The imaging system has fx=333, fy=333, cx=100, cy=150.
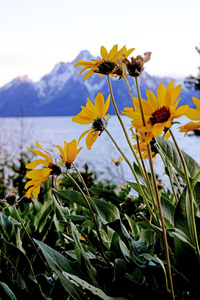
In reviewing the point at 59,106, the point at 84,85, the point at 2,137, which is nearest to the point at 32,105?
the point at 59,106

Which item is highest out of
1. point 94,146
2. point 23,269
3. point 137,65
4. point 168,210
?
point 137,65

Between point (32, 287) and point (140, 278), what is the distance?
0.76 ft

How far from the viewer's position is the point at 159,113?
0.46m

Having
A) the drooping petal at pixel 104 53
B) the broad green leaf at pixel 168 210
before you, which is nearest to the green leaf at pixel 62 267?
the broad green leaf at pixel 168 210

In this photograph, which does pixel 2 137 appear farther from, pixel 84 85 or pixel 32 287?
pixel 84 85

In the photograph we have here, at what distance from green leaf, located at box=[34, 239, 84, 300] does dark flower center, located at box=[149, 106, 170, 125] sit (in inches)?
10.3

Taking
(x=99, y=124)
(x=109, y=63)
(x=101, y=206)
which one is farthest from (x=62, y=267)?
(x=109, y=63)

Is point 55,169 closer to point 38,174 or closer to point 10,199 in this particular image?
point 38,174

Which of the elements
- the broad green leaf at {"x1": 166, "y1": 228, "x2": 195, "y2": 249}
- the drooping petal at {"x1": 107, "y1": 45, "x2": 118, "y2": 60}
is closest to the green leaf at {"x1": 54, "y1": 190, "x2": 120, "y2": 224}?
the broad green leaf at {"x1": 166, "y1": 228, "x2": 195, "y2": 249}

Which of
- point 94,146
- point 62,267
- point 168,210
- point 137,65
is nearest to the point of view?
point 137,65

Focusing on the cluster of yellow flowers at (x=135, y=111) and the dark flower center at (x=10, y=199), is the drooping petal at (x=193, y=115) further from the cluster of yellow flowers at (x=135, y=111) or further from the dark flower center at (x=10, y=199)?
the dark flower center at (x=10, y=199)

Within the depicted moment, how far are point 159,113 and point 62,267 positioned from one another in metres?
0.29

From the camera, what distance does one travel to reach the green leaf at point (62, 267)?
1.67 ft

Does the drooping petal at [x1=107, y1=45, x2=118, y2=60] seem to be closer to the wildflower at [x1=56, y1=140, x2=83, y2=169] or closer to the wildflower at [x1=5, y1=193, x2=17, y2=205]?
the wildflower at [x1=56, y1=140, x2=83, y2=169]
